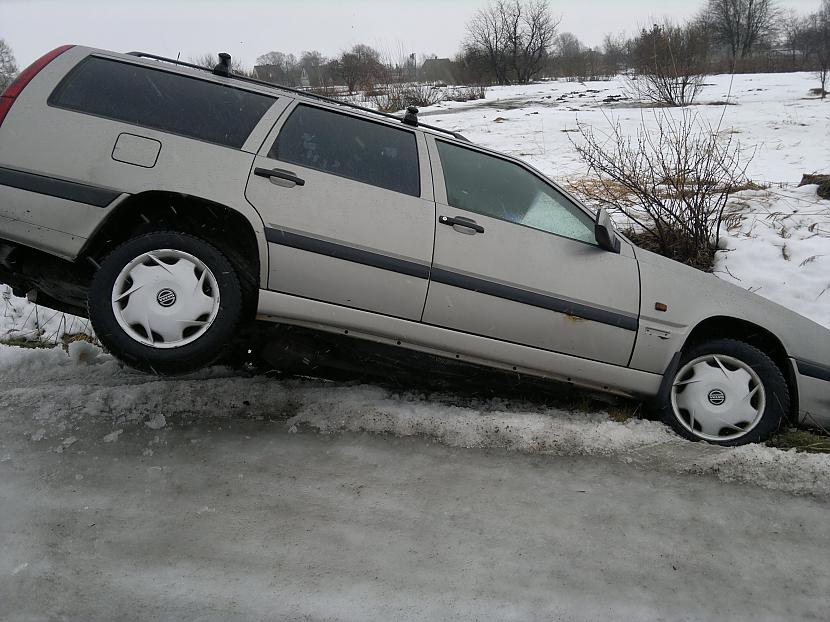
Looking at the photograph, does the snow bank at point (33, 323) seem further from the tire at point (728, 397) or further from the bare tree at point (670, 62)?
the bare tree at point (670, 62)

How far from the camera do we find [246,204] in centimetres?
296

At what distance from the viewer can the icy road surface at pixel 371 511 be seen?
214 centimetres

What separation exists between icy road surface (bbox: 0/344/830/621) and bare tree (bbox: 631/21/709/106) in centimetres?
847

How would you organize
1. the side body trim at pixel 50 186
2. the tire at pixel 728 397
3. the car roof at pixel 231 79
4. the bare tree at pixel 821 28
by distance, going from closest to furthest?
the side body trim at pixel 50 186 < the car roof at pixel 231 79 < the tire at pixel 728 397 < the bare tree at pixel 821 28

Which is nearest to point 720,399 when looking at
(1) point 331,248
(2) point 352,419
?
(2) point 352,419

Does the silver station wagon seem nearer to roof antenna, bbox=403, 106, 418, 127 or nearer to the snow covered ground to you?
roof antenna, bbox=403, 106, 418, 127

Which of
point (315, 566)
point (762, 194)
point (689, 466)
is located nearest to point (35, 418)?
point (315, 566)

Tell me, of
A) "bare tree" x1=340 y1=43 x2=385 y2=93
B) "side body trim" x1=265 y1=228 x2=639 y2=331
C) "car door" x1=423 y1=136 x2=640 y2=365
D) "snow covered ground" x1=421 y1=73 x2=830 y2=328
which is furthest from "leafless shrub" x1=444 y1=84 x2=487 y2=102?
"side body trim" x1=265 y1=228 x2=639 y2=331

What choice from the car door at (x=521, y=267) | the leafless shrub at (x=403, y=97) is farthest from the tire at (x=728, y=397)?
the leafless shrub at (x=403, y=97)

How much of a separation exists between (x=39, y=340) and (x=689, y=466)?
475cm

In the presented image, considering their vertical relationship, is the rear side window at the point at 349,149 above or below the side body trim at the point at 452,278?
above

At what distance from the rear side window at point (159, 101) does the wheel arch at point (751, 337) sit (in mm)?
2854

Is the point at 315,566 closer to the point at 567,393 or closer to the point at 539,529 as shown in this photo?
the point at 539,529

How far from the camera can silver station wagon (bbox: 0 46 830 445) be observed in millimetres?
2865
